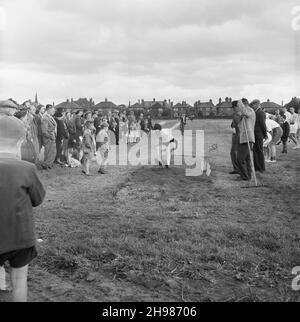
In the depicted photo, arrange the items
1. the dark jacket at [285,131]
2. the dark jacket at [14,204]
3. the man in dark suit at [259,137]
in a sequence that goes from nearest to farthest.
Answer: the dark jacket at [14,204]
the man in dark suit at [259,137]
the dark jacket at [285,131]

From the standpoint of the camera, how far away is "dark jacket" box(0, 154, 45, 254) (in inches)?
131

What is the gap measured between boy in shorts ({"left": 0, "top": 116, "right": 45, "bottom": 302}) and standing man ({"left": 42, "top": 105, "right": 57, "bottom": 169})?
31.6 ft

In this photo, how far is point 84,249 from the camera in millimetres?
5270

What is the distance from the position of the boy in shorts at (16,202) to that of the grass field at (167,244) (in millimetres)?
761

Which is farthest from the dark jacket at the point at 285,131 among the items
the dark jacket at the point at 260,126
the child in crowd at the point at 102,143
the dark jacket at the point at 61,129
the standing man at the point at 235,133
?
the dark jacket at the point at 61,129

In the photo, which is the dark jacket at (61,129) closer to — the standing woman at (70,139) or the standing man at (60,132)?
the standing man at (60,132)

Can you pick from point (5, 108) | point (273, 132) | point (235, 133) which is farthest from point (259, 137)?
point (5, 108)

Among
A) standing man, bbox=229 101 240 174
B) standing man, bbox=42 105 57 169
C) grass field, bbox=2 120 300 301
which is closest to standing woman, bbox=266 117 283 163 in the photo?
standing man, bbox=229 101 240 174

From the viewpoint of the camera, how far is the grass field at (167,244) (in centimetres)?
426

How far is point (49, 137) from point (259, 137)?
20.2ft

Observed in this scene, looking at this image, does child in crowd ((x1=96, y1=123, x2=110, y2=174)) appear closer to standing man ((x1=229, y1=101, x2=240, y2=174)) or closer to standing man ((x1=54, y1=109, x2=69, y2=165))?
standing man ((x1=54, y1=109, x2=69, y2=165))

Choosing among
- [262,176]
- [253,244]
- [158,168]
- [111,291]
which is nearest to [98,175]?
[158,168]

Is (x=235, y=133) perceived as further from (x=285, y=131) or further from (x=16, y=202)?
(x=16, y=202)
